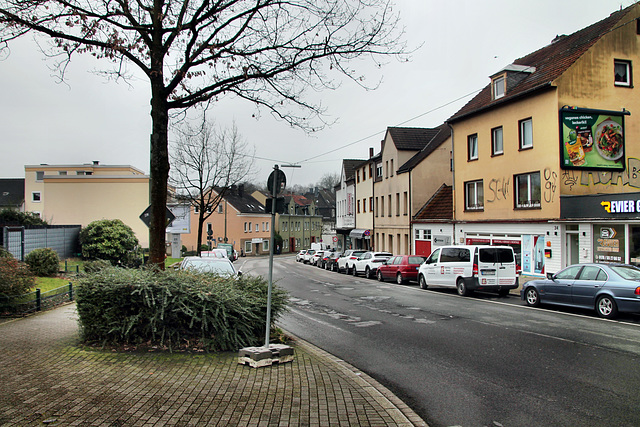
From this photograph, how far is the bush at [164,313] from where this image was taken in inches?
302

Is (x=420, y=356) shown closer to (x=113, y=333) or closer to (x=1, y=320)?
(x=113, y=333)

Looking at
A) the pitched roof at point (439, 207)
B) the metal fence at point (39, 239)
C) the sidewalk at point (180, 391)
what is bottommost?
the sidewalk at point (180, 391)

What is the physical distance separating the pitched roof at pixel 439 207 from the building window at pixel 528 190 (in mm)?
6790

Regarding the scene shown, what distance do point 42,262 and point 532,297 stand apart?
54.8ft

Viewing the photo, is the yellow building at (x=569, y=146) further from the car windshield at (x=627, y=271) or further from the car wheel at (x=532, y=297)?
the car windshield at (x=627, y=271)

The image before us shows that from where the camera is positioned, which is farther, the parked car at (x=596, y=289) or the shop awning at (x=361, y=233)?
the shop awning at (x=361, y=233)


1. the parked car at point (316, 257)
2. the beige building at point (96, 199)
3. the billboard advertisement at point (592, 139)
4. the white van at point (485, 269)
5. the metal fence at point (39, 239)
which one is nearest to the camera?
the white van at point (485, 269)

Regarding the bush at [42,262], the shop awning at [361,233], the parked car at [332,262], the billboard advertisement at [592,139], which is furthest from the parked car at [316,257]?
the bush at [42,262]

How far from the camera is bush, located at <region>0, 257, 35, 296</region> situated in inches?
448

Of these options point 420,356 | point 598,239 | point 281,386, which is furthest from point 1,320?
point 598,239

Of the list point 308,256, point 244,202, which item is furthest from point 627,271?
point 244,202

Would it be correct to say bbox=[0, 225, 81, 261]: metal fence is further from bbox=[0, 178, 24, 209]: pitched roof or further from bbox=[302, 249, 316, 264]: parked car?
bbox=[0, 178, 24, 209]: pitched roof

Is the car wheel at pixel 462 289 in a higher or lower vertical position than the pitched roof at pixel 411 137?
lower

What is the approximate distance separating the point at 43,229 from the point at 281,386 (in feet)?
79.0
